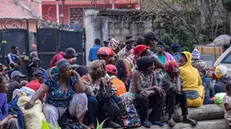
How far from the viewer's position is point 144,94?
7977 mm

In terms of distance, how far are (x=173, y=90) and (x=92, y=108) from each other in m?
1.53

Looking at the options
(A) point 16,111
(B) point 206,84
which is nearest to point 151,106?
(B) point 206,84

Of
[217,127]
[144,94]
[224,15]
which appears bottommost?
[217,127]

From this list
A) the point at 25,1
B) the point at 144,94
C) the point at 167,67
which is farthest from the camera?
the point at 25,1

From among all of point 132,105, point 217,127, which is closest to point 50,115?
point 132,105

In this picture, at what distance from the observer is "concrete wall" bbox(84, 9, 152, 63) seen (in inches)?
649

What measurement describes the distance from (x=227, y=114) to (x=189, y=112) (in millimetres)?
634

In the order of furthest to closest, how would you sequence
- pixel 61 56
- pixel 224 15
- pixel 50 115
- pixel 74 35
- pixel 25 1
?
pixel 25 1
pixel 224 15
pixel 74 35
pixel 61 56
pixel 50 115

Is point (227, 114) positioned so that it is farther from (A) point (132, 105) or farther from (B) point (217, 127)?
(A) point (132, 105)

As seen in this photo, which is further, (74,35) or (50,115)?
(74,35)

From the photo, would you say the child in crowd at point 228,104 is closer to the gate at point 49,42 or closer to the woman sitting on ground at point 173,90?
the woman sitting on ground at point 173,90

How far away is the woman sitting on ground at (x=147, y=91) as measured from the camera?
26.6 ft

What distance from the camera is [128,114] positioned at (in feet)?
26.1

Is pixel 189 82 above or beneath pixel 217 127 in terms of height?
above
